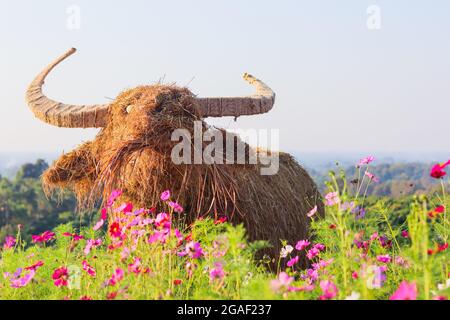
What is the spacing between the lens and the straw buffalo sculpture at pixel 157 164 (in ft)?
18.8

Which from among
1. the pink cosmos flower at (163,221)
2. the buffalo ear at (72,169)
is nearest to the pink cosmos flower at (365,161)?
the pink cosmos flower at (163,221)

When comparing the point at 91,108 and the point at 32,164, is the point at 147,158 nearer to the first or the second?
the point at 91,108

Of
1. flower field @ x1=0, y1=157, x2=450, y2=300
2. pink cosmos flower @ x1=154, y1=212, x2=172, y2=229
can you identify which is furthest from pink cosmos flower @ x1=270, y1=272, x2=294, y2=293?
pink cosmos flower @ x1=154, y1=212, x2=172, y2=229

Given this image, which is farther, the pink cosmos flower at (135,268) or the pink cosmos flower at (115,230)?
the pink cosmos flower at (115,230)

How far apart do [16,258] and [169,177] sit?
1574mm

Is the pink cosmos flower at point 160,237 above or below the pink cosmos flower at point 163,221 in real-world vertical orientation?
below

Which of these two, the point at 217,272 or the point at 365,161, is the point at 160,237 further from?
the point at 365,161

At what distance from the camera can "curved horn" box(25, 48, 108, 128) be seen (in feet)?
21.9

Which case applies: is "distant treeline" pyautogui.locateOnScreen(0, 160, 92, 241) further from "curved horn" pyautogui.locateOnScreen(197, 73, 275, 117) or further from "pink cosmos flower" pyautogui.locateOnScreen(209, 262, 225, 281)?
"pink cosmos flower" pyautogui.locateOnScreen(209, 262, 225, 281)

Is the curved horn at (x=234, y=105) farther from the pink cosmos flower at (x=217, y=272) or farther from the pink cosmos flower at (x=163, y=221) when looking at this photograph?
the pink cosmos flower at (x=217, y=272)

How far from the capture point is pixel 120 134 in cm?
602

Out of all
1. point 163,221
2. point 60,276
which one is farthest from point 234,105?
point 60,276

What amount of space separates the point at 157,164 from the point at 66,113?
1.57m
